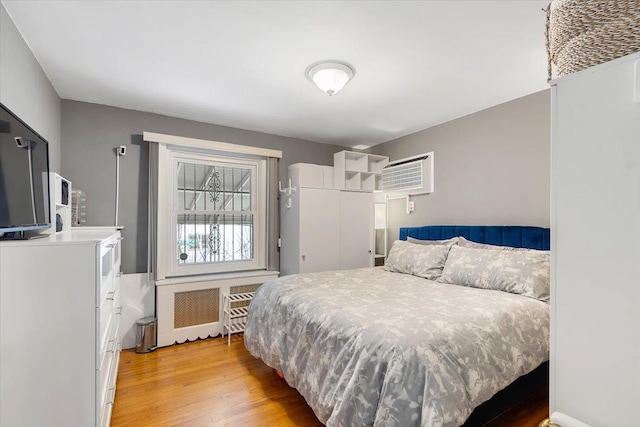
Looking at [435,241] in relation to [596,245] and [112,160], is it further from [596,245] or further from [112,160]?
[112,160]

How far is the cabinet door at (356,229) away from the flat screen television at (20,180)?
2.95 meters

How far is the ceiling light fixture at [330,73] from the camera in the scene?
225cm

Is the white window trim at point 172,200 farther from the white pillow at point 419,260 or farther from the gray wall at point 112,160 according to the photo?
the white pillow at point 419,260

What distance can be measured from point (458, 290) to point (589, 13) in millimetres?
1937

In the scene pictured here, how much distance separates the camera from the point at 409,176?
153 inches

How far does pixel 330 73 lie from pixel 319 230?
2005mm

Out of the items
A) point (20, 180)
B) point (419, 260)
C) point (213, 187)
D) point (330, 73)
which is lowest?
point (419, 260)

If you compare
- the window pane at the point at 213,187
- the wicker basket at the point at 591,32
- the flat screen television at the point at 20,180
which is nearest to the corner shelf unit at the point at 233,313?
the window pane at the point at 213,187

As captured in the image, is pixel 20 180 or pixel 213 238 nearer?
pixel 20 180

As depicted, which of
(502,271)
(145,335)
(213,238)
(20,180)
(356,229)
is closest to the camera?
(20,180)

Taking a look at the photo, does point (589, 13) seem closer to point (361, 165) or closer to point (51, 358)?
point (51, 358)

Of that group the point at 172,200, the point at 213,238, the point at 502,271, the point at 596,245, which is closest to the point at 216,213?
the point at 213,238

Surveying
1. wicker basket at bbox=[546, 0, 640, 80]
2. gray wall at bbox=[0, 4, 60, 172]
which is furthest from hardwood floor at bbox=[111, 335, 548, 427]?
wicker basket at bbox=[546, 0, 640, 80]

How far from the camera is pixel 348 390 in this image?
1.52 metres
